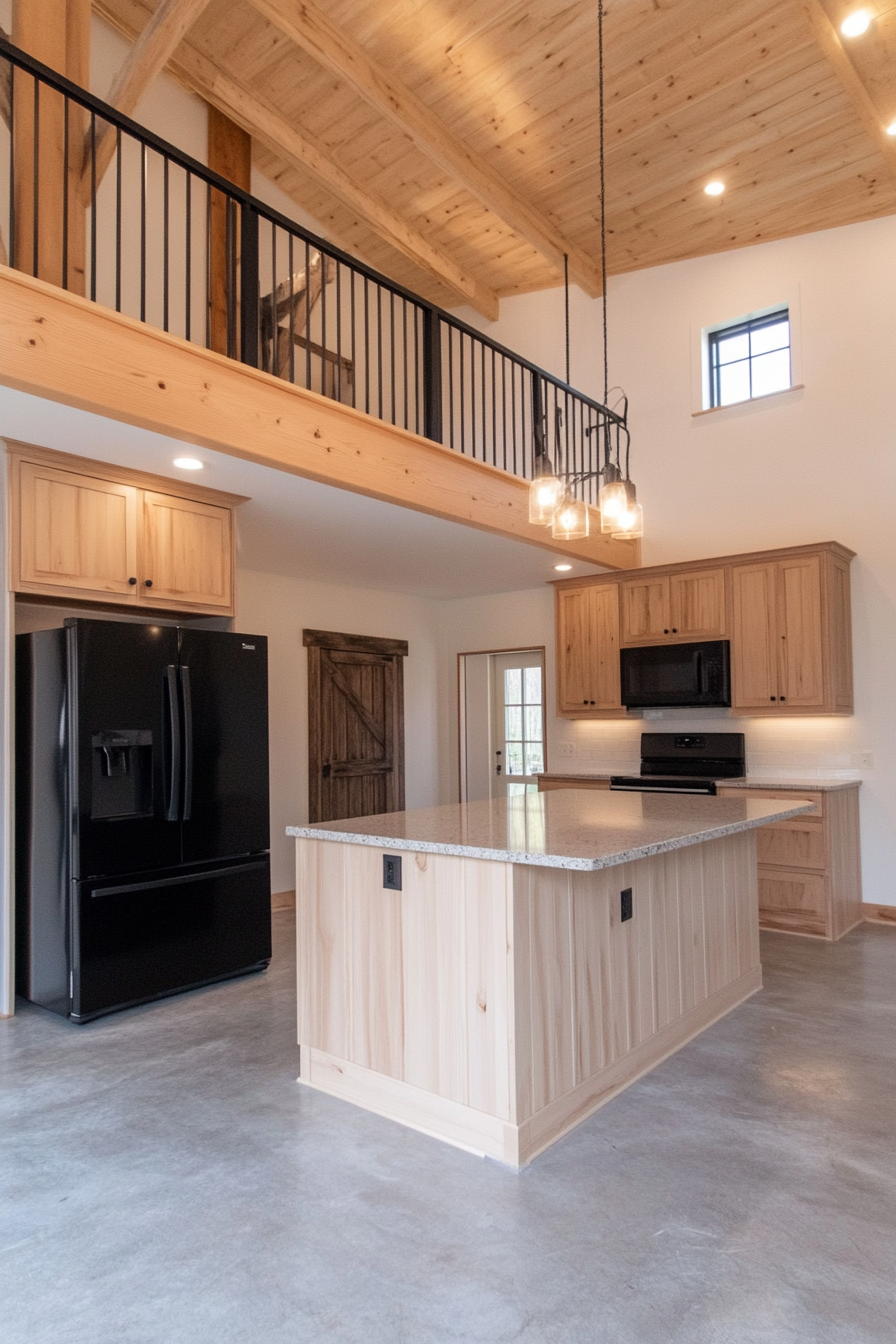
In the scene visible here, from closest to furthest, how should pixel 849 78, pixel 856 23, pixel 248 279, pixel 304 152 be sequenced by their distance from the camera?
pixel 248 279 < pixel 856 23 < pixel 849 78 < pixel 304 152

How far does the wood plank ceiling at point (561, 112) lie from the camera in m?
4.46

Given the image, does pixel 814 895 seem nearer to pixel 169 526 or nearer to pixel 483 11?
pixel 169 526

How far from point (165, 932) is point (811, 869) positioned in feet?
11.6

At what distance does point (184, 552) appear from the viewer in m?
4.05

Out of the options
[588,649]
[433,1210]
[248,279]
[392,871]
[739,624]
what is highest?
[248,279]

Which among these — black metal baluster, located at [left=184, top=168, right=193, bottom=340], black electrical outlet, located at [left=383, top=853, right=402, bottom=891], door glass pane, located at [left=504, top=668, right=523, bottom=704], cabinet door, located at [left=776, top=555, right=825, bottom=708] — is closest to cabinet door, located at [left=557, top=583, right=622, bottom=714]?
door glass pane, located at [left=504, top=668, right=523, bottom=704]

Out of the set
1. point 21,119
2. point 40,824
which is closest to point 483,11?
point 21,119

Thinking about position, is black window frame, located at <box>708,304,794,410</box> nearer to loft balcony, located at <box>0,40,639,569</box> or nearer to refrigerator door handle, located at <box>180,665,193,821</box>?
loft balcony, located at <box>0,40,639,569</box>

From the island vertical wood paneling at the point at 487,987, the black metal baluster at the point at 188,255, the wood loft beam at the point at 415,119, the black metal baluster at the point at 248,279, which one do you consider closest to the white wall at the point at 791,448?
the wood loft beam at the point at 415,119

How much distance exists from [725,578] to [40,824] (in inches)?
170

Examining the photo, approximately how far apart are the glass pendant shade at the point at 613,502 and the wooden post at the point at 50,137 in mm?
2596

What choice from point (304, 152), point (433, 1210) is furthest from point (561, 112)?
point (433, 1210)

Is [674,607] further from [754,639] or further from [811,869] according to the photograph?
[811,869]

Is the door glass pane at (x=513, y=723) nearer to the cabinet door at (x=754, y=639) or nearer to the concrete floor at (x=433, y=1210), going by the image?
the cabinet door at (x=754, y=639)
